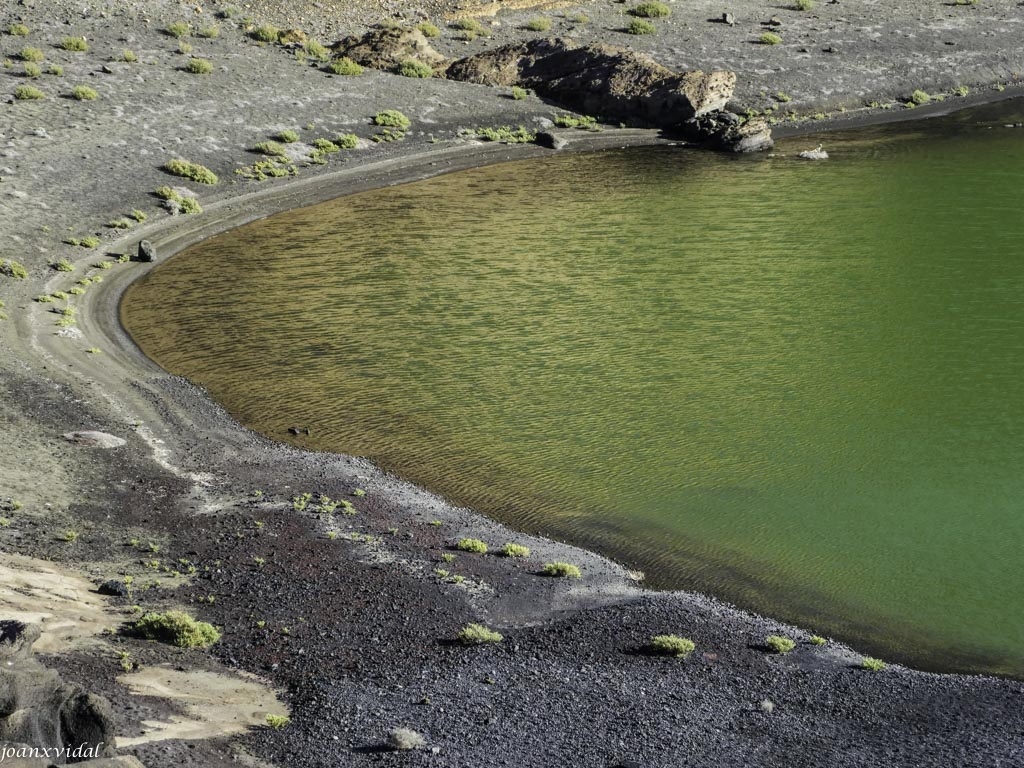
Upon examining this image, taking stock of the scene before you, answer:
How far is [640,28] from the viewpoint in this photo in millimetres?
73500

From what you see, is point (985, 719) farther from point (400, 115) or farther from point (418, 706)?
point (400, 115)

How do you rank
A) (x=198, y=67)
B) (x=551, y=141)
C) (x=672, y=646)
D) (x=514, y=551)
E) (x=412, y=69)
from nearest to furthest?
(x=672, y=646), (x=514, y=551), (x=198, y=67), (x=551, y=141), (x=412, y=69)

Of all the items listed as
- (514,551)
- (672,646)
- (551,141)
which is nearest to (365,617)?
(514,551)

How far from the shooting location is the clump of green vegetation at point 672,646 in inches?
763

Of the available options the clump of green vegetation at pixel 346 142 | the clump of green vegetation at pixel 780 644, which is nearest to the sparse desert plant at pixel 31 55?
the clump of green vegetation at pixel 346 142

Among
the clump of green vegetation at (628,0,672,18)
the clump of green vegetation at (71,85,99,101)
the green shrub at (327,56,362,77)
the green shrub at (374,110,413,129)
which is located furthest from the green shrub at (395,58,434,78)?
the clump of green vegetation at (71,85,99,101)

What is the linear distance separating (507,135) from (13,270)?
2949cm

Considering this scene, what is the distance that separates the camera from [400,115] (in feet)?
201

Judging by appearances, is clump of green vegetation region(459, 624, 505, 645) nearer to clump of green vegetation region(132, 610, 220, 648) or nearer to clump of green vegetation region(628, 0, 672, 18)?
clump of green vegetation region(132, 610, 220, 648)

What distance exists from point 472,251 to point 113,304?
1354 cm

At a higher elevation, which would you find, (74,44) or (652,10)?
(652,10)

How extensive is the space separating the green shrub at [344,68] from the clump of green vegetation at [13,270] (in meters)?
28.8

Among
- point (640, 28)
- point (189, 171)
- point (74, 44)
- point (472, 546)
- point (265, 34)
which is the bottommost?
point (472, 546)

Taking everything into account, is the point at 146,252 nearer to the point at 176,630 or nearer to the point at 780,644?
the point at 176,630
